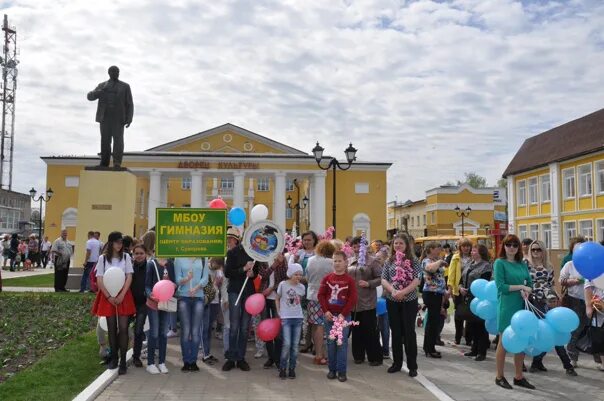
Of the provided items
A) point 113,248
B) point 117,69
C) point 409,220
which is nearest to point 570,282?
point 113,248

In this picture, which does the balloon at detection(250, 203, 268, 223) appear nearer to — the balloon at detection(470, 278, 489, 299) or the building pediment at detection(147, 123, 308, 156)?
the balloon at detection(470, 278, 489, 299)

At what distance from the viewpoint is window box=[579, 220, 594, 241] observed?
1328 inches

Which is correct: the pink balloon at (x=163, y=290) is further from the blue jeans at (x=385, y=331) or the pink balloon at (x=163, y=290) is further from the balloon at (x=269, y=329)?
the blue jeans at (x=385, y=331)

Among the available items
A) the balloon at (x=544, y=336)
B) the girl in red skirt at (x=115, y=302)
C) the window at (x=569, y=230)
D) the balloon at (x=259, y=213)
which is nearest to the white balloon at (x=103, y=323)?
the girl in red skirt at (x=115, y=302)

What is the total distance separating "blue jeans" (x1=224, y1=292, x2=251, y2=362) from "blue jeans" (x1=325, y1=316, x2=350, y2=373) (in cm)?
130

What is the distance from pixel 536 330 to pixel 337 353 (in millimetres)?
2516

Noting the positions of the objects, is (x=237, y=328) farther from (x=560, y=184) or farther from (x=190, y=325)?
(x=560, y=184)

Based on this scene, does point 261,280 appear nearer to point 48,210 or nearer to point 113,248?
point 113,248

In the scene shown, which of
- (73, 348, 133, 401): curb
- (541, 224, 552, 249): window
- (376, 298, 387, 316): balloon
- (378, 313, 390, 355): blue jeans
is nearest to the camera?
(73, 348, 133, 401): curb

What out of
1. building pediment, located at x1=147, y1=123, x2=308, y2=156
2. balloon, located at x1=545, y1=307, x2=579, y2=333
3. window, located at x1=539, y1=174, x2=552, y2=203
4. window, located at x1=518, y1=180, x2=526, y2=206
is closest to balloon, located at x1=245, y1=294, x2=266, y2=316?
balloon, located at x1=545, y1=307, x2=579, y2=333

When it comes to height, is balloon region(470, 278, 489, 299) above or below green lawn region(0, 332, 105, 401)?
above

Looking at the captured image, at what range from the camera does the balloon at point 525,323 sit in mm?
6332

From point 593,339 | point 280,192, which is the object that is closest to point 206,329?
point 593,339

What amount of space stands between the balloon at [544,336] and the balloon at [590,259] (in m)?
1.05
